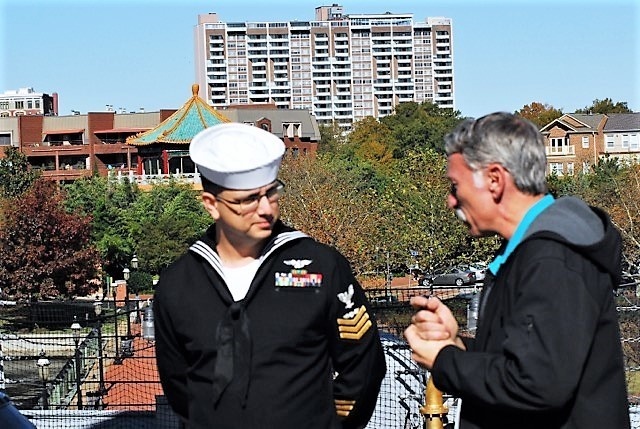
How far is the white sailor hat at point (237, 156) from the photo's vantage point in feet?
10.9

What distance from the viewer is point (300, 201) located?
36.4 metres

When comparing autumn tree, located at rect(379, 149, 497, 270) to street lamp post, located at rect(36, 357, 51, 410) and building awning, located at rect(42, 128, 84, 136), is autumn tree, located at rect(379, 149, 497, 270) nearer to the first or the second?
street lamp post, located at rect(36, 357, 51, 410)

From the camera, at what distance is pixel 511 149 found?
2754 millimetres

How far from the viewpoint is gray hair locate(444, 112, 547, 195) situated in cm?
276

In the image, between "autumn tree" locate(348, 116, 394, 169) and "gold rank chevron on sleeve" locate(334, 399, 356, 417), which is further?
"autumn tree" locate(348, 116, 394, 169)

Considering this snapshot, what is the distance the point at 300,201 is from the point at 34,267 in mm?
8073

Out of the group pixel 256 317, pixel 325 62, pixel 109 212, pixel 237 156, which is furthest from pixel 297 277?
pixel 325 62

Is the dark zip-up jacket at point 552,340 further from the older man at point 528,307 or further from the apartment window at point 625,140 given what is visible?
the apartment window at point 625,140

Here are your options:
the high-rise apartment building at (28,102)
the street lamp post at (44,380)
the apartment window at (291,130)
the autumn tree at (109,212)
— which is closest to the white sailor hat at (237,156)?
the street lamp post at (44,380)

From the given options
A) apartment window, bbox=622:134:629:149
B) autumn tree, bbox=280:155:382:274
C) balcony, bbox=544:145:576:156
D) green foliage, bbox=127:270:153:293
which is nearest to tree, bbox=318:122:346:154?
balcony, bbox=544:145:576:156

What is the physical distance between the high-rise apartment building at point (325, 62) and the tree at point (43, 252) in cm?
12006

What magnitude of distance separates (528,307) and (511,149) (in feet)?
1.21

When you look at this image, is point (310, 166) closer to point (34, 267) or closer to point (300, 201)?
point (300, 201)

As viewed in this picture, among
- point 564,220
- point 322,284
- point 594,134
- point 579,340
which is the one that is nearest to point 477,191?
point 564,220
